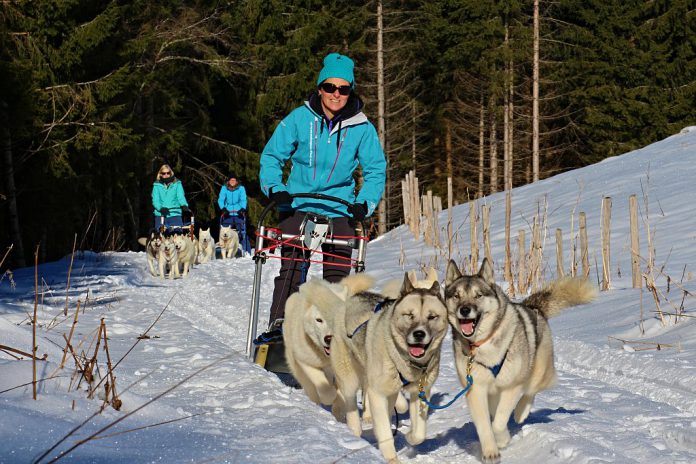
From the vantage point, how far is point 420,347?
377 centimetres

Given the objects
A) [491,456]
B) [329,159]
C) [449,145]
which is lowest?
[491,456]

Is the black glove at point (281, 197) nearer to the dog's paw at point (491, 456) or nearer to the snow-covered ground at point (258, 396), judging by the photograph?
the snow-covered ground at point (258, 396)

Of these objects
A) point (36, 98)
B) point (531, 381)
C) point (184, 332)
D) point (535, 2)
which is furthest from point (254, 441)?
point (535, 2)

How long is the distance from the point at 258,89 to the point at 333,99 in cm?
2361

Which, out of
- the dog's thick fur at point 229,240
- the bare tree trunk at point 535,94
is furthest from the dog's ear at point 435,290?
the bare tree trunk at point 535,94

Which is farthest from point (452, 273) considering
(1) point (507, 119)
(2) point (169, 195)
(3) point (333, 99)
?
(1) point (507, 119)

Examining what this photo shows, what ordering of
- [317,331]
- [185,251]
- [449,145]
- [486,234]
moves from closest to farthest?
[317,331]
[486,234]
[185,251]
[449,145]

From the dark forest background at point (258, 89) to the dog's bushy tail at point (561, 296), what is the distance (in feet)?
42.5

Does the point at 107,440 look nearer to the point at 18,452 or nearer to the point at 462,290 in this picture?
the point at 18,452

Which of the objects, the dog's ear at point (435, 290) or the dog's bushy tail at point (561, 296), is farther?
the dog's bushy tail at point (561, 296)

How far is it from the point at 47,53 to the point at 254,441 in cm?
1656

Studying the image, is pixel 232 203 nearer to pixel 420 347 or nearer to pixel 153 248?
pixel 153 248

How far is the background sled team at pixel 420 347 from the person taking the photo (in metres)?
3.84

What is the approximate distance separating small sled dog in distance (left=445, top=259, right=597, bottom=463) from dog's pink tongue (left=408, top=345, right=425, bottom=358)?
0.99 ft
